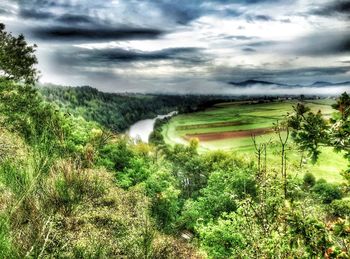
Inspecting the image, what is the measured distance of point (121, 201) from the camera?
18.6 m

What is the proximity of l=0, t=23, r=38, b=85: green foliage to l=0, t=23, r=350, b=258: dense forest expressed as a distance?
0.09 meters

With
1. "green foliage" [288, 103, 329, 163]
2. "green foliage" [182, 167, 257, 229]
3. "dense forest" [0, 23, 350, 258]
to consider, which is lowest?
"green foliage" [182, 167, 257, 229]

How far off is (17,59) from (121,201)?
20.0 m

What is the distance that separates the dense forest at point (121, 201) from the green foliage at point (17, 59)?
87 millimetres

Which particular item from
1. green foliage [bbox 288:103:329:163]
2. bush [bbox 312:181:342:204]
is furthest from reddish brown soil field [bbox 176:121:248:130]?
green foliage [bbox 288:103:329:163]

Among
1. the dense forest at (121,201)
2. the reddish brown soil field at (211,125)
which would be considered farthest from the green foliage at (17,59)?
the reddish brown soil field at (211,125)

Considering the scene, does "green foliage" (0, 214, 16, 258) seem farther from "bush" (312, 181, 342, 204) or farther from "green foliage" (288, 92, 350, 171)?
"bush" (312, 181, 342, 204)

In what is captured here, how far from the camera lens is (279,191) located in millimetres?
8438

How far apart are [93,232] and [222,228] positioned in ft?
46.3

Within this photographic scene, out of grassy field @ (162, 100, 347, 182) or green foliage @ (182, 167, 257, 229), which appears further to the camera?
grassy field @ (162, 100, 347, 182)

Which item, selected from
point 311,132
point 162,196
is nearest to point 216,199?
point 162,196

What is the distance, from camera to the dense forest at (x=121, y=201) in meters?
4.82

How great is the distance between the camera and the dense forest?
15.8 ft

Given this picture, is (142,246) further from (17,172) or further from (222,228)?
(222,228)
